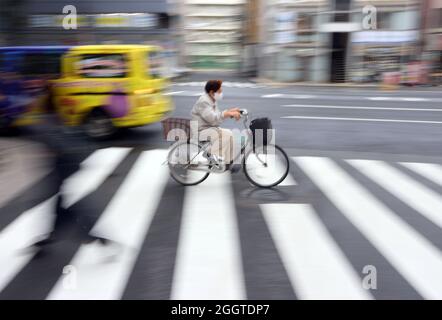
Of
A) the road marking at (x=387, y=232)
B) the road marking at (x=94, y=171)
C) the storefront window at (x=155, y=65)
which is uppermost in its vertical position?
the storefront window at (x=155, y=65)

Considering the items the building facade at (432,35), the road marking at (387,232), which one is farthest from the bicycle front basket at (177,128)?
the building facade at (432,35)

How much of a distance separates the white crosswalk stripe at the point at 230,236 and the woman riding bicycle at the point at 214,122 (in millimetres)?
492

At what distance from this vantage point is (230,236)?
15.0ft

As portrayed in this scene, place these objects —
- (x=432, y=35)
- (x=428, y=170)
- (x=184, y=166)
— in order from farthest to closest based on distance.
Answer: (x=432, y=35) → (x=428, y=170) → (x=184, y=166)

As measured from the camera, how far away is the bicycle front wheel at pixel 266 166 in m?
6.08

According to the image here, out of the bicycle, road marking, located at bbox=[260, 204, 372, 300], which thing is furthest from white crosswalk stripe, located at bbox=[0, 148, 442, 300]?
the bicycle

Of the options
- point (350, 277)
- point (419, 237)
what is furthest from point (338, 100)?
point (350, 277)

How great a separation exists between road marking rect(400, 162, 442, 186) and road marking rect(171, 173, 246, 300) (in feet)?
10.2

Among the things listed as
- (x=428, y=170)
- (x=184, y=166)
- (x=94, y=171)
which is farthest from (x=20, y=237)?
(x=428, y=170)

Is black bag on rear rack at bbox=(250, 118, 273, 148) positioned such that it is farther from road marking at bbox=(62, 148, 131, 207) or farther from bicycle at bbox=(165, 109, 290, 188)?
road marking at bbox=(62, 148, 131, 207)

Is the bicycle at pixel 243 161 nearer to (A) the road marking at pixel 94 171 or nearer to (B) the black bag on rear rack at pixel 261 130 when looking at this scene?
(B) the black bag on rear rack at pixel 261 130

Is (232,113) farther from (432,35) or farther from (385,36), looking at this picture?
(432,35)

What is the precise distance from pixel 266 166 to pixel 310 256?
2.17m

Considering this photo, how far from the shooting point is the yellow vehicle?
8.58 m
